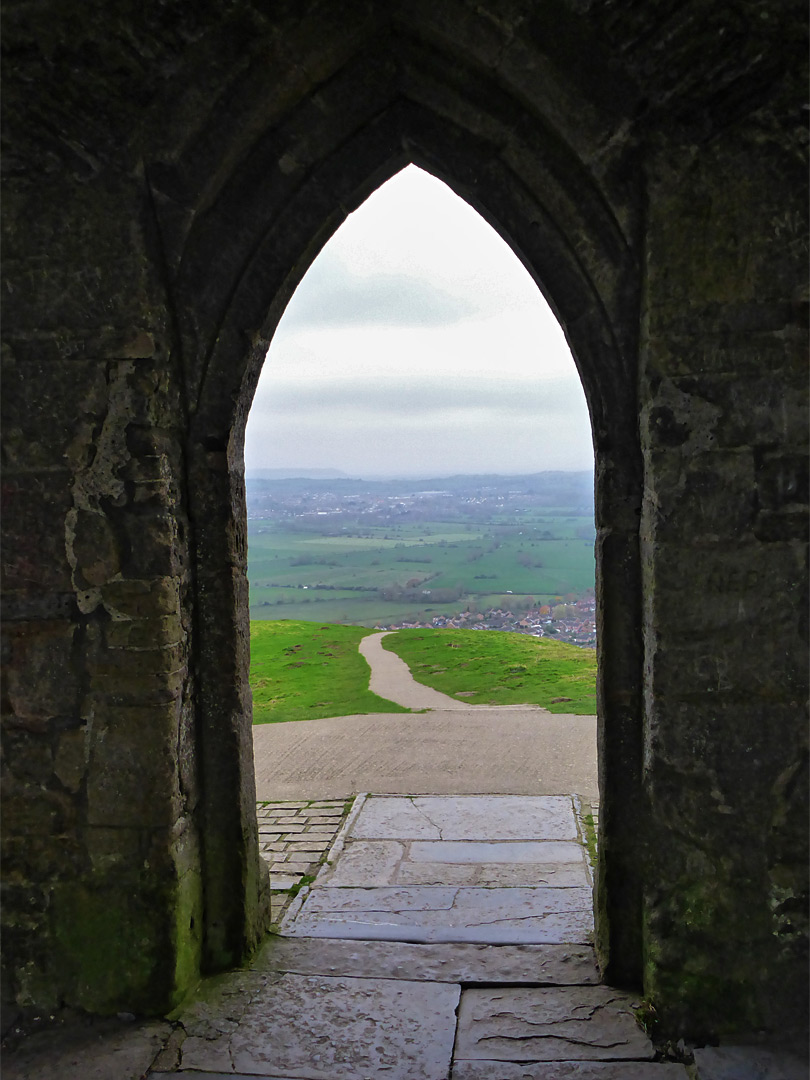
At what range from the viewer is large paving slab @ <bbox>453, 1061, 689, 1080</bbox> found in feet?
8.09

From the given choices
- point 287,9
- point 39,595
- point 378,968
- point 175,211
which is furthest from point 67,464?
point 378,968

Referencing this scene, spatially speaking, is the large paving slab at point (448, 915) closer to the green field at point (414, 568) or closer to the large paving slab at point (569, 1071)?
the large paving slab at point (569, 1071)

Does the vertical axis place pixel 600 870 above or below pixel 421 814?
above

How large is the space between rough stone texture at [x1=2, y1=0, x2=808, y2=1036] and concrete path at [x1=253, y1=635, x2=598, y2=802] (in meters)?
2.43

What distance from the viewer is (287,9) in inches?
98.7

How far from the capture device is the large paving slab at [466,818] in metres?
4.55

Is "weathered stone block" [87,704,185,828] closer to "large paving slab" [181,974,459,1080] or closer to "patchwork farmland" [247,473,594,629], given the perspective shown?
"large paving slab" [181,974,459,1080]

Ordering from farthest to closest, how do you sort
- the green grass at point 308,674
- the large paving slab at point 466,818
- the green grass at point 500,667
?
the green grass at point 500,667, the green grass at point 308,674, the large paving slab at point 466,818

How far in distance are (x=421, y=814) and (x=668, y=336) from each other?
3.42 m

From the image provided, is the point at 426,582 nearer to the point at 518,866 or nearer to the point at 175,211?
the point at 518,866

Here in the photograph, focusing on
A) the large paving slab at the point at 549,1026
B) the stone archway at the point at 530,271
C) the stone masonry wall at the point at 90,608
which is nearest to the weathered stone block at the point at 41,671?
the stone masonry wall at the point at 90,608

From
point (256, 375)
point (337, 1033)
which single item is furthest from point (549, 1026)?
point (256, 375)

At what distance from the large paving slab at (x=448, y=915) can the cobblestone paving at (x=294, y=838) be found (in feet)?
0.66

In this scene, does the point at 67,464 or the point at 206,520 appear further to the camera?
the point at 206,520
